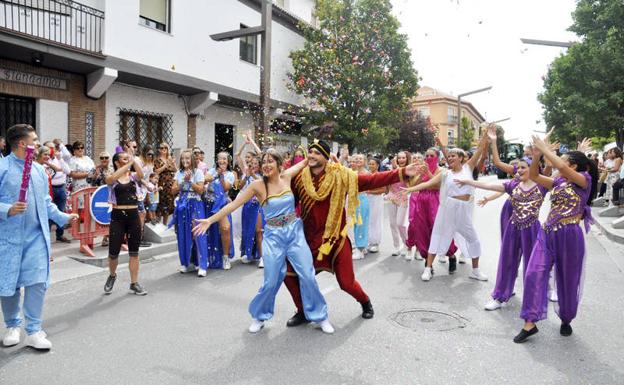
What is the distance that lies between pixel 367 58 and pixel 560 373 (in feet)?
55.5

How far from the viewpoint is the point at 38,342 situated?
4066 mm

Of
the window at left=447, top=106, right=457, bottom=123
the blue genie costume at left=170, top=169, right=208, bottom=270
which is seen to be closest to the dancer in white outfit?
the blue genie costume at left=170, top=169, right=208, bottom=270

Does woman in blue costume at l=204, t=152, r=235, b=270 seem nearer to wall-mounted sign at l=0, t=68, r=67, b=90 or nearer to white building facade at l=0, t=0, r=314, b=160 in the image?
white building facade at l=0, t=0, r=314, b=160

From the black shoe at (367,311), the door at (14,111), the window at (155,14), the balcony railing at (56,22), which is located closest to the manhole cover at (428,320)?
the black shoe at (367,311)

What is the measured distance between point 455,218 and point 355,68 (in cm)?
1325

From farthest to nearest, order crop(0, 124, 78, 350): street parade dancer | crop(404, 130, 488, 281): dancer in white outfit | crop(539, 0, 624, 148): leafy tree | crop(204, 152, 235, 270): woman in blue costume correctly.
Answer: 1. crop(539, 0, 624, 148): leafy tree
2. crop(204, 152, 235, 270): woman in blue costume
3. crop(404, 130, 488, 281): dancer in white outfit
4. crop(0, 124, 78, 350): street parade dancer

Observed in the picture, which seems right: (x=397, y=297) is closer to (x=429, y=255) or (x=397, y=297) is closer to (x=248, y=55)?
(x=429, y=255)

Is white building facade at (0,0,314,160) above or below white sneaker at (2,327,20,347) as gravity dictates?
above

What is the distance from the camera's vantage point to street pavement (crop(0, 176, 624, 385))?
11.9 feet

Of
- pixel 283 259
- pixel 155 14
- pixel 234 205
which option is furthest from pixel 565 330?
pixel 155 14

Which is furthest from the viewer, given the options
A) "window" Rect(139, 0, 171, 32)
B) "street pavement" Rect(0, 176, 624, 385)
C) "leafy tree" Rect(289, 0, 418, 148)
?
"leafy tree" Rect(289, 0, 418, 148)

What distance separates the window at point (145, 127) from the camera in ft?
45.2

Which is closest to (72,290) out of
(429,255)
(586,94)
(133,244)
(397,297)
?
(133,244)

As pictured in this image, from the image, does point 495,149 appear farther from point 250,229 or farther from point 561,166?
point 250,229
